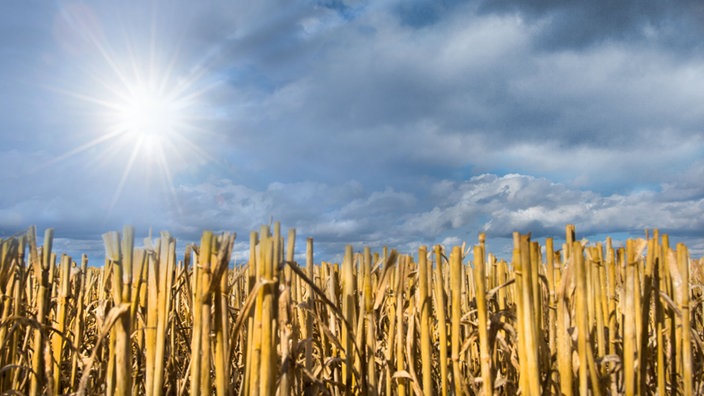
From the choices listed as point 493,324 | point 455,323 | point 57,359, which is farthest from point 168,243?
point 493,324

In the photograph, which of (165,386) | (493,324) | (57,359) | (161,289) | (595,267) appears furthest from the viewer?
(165,386)

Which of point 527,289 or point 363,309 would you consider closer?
point 527,289

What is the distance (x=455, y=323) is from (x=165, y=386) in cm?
211

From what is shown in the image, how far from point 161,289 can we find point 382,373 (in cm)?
143

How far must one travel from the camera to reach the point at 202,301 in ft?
6.75

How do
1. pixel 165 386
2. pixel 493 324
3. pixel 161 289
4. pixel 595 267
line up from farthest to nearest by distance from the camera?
1. pixel 165 386
2. pixel 595 267
3. pixel 493 324
4. pixel 161 289

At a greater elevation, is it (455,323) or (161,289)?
(161,289)

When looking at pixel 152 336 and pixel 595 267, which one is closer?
pixel 152 336

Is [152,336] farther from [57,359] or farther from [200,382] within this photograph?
[57,359]

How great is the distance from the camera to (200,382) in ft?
6.95

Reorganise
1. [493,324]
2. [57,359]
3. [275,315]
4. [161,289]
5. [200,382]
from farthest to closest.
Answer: [57,359], [493,324], [161,289], [200,382], [275,315]

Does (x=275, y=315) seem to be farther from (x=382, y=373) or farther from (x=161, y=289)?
(x=382, y=373)

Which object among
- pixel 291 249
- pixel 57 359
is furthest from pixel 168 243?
pixel 57 359

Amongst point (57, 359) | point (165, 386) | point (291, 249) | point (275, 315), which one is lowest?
point (165, 386)
